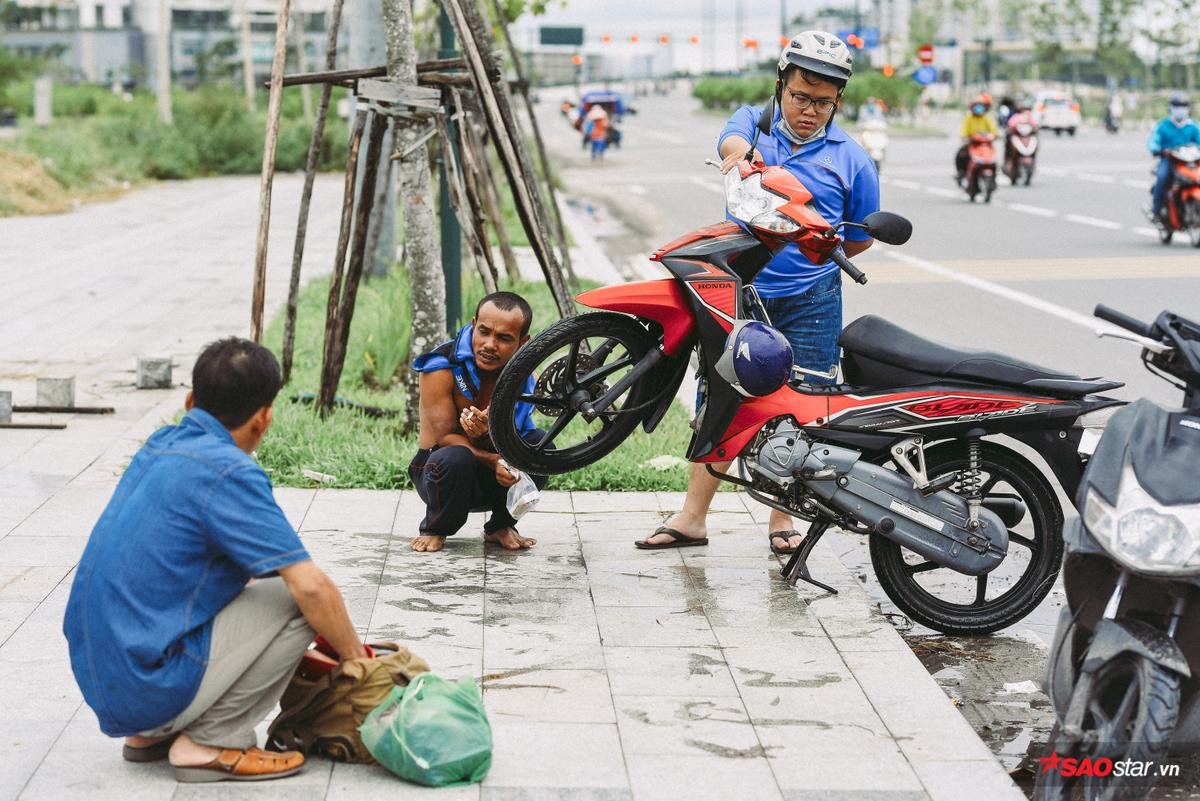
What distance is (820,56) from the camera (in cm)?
513

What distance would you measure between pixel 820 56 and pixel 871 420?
119cm

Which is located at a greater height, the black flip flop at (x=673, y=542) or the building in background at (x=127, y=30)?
the building in background at (x=127, y=30)

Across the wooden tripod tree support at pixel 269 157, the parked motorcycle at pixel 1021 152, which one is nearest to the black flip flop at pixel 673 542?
the wooden tripod tree support at pixel 269 157

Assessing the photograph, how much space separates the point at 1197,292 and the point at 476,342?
9.14 metres

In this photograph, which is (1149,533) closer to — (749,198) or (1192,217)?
(749,198)

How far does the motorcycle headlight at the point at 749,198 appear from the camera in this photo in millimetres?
4938

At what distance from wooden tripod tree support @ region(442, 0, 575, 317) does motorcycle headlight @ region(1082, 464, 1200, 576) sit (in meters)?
3.85

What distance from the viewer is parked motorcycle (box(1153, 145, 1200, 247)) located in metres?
16.2

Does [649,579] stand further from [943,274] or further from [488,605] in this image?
[943,274]

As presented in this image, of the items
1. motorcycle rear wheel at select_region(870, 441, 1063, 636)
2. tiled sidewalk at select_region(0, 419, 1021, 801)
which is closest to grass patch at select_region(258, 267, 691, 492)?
tiled sidewalk at select_region(0, 419, 1021, 801)

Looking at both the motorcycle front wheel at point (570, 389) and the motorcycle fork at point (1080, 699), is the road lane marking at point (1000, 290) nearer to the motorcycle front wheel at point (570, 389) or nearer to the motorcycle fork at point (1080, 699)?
the motorcycle front wheel at point (570, 389)

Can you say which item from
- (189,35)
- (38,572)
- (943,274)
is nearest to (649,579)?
(38,572)

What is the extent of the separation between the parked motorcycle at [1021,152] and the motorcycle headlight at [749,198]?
20.2 meters

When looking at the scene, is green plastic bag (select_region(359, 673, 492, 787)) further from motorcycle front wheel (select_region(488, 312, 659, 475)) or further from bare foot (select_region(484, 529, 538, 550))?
bare foot (select_region(484, 529, 538, 550))
